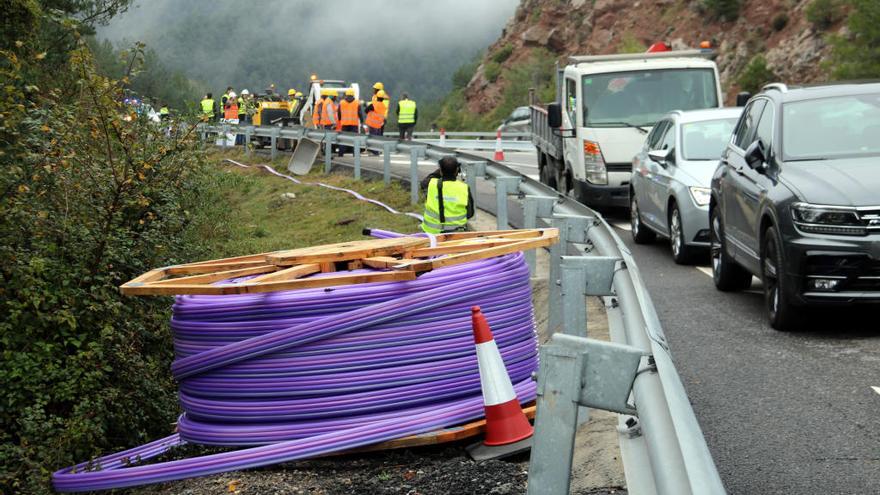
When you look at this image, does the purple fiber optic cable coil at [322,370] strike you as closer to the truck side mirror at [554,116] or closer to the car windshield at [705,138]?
the car windshield at [705,138]

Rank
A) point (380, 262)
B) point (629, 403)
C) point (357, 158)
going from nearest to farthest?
1. point (629, 403)
2. point (380, 262)
3. point (357, 158)

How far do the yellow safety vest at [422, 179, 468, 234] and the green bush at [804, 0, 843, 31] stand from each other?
1531 inches

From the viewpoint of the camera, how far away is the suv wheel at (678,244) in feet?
44.3

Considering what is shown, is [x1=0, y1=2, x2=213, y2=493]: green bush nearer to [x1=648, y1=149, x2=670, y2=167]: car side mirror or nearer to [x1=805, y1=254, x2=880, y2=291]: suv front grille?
[x1=805, y1=254, x2=880, y2=291]: suv front grille

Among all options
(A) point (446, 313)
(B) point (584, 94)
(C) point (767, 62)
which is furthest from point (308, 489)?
(C) point (767, 62)

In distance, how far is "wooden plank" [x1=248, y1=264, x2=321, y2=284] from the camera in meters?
7.25

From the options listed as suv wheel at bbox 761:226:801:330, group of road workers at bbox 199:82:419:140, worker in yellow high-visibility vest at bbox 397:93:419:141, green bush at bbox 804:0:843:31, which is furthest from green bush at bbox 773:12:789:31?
suv wheel at bbox 761:226:801:330

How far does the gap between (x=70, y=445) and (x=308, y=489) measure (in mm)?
2025

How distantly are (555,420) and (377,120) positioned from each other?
32054mm

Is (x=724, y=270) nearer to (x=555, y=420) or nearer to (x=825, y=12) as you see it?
(x=555, y=420)

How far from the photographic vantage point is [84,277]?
8.62 meters

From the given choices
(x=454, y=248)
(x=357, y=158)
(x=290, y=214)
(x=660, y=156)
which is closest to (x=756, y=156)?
(x=454, y=248)

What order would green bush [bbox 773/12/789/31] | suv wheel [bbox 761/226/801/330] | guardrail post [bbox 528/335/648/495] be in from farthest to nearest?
green bush [bbox 773/12/789/31] < suv wheel [bbox 761/226/801/330] < guardrail post [bbox 528/335/648/495]

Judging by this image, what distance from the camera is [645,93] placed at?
18.6 metres
